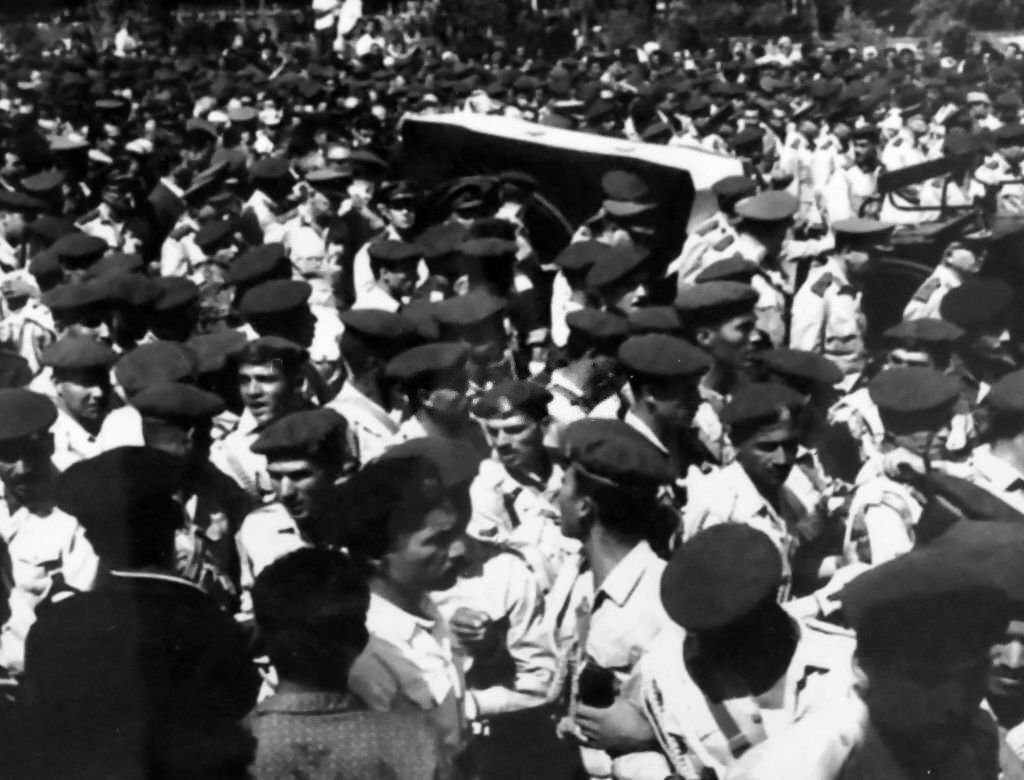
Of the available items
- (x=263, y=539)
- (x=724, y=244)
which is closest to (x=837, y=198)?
(x=724, y=244)

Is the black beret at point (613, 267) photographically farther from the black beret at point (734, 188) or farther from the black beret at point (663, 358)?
the black beret at point (734, 188)

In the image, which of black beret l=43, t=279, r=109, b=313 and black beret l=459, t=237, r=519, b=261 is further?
black beret l=459, t=237, r=519, b=261

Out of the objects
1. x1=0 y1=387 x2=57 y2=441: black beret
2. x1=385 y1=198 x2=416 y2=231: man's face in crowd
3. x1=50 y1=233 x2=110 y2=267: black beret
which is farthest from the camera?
x1=385 y1=198 x2=416 y2=231: man's face in crowd

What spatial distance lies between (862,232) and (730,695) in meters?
4.99

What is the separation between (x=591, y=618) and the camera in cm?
366

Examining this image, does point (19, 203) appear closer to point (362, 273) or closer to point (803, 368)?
point (362, 273)

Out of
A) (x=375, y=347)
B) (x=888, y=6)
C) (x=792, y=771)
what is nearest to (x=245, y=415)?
(x=375, y=347)

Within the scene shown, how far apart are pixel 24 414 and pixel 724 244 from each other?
468 cm

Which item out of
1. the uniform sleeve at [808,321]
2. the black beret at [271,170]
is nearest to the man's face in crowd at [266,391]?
the uniform sleeve at [808,321]

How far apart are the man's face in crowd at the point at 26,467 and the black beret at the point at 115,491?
0.69 metres

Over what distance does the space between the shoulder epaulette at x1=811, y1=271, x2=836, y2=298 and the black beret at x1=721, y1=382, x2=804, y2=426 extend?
286cm

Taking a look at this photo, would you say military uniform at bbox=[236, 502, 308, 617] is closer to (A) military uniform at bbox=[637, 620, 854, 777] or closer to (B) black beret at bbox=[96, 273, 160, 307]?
(A) military uniform at bbox=[637, 620, 854, 777]

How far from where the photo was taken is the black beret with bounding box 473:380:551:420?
4676 mm

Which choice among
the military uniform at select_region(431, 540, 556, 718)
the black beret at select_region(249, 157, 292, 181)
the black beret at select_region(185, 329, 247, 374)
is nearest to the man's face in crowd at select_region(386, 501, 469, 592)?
the military uniform at select_region(431, 540, 556, 718)
